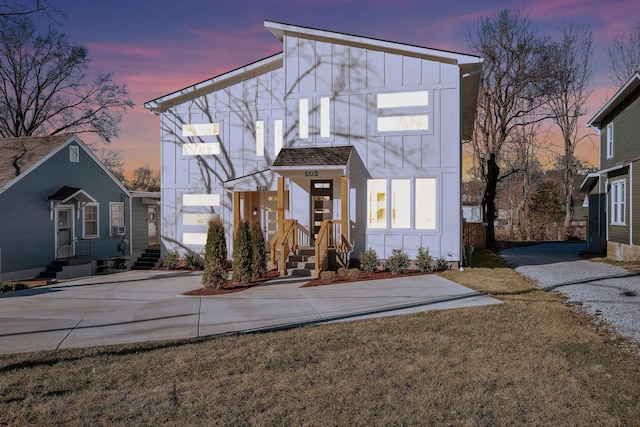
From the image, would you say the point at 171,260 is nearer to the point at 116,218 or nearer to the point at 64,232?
the point at 64,232

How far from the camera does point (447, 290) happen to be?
33.6 ft

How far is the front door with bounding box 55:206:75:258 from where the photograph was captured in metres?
18.0

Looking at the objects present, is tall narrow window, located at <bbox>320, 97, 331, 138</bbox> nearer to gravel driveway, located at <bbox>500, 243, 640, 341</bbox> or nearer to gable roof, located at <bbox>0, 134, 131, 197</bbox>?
gravel driveway, located at <bbox>500, 243, 640, 341</bbox>

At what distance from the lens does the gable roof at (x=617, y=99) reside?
16297mm

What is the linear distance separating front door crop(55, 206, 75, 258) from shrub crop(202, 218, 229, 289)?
1042cm

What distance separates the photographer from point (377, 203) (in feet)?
45.8

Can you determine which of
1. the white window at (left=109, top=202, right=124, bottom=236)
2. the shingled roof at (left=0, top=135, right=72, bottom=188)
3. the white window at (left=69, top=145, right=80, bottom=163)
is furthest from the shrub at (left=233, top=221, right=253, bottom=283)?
the white window at (left=109, top=202, right=124, bottom=236)

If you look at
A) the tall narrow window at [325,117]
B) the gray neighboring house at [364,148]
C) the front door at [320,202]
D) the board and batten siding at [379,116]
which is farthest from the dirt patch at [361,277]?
the tall narrow window at [325,117]

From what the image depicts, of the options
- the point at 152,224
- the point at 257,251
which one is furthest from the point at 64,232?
the point at 257,251

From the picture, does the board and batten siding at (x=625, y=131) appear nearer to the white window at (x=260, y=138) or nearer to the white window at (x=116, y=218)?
the white window at (x=260, y=138)

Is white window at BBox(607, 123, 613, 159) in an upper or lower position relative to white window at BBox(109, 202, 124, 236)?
upper

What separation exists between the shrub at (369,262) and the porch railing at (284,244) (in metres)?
2.21

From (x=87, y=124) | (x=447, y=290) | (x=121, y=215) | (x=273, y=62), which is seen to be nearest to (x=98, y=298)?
(x=447, y=290)

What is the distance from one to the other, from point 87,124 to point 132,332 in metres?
27.8
